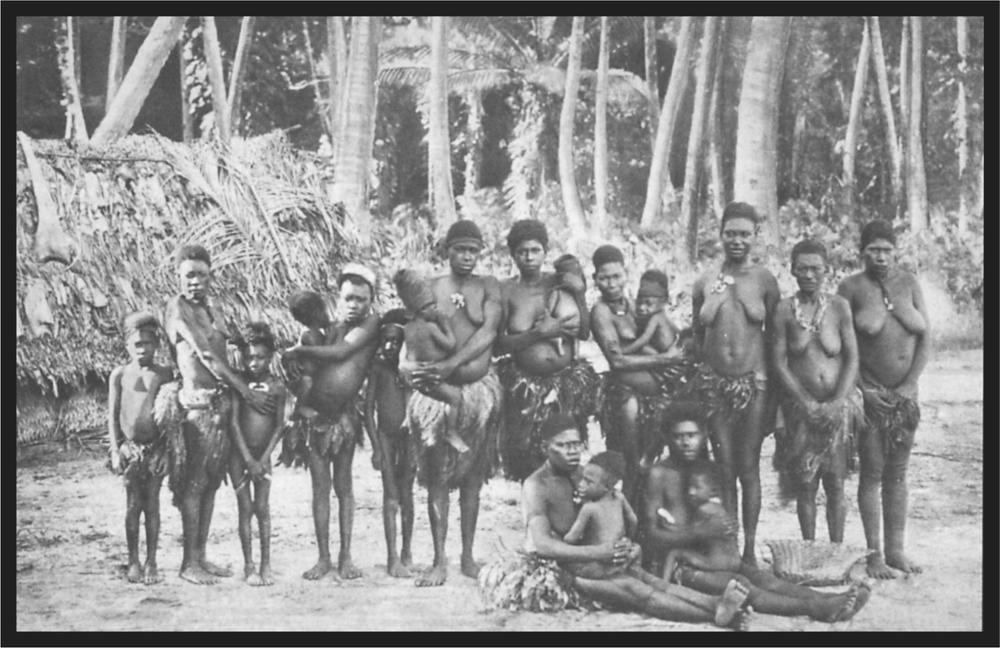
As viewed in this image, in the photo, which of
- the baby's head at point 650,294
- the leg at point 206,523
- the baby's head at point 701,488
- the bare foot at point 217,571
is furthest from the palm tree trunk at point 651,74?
Result: the bare foot at point 217,571

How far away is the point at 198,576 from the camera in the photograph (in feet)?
16.5

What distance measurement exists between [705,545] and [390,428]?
140 cm

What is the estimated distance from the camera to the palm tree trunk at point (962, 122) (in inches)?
218

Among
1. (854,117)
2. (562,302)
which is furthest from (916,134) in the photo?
(562,302)

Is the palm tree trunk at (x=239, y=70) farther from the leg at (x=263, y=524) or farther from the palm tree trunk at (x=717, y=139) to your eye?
the palm tree trunk at (x=717, y=139)

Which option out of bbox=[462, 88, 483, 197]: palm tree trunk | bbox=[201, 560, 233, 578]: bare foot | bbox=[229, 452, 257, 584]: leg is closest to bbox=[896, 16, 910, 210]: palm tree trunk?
bbox=[462, 88, 483, 197]: palm tree trunk

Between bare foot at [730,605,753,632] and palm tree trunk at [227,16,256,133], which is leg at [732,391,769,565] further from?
palm tree trunk at [227,16,256,133]

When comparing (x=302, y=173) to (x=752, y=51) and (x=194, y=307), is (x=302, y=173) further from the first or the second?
(x=752, y=51)

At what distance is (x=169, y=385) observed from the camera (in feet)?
16.4

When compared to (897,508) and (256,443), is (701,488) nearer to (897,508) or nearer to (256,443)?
(897,508)

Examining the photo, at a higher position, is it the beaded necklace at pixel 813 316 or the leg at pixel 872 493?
the beaded necklace at pixel 813 316

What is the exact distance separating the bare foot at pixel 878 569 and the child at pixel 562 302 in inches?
62.6

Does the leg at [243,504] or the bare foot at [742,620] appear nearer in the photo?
the bare foot at [742,620]

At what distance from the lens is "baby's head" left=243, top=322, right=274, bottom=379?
16.3 feet
